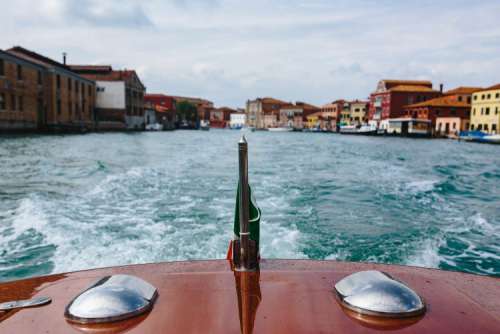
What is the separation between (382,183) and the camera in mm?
9055

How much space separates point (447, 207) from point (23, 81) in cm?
2784

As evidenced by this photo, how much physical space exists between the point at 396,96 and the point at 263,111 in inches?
1872

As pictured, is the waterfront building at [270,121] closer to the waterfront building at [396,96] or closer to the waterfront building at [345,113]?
the waterfront building at [345,113]

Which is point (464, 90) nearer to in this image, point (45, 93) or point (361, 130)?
point (361, 130)

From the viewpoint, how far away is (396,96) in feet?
188

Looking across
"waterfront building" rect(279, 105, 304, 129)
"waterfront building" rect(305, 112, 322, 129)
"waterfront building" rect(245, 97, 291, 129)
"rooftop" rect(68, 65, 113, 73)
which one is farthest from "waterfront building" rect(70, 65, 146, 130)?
"waterfront building" rect(245, 97, 291, 129)

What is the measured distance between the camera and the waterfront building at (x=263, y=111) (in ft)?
319

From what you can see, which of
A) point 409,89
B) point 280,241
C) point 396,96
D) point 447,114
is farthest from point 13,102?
point 409,89

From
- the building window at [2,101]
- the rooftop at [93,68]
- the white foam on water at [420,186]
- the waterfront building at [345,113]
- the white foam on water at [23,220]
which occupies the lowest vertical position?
the white foam on water at [23,220]

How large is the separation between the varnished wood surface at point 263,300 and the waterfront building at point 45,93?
26.9 meters

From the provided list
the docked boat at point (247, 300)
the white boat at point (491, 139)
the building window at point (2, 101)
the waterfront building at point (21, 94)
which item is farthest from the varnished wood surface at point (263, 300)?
the white boat at point (491, 139)

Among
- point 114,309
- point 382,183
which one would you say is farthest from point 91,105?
point 114,309

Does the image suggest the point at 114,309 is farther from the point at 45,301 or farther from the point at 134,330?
the point at 45,301

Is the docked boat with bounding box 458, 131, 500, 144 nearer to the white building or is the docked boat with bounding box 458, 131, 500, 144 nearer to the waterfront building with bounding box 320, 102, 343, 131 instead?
the waterfront building with bounding box 320, 102, 343, 131
